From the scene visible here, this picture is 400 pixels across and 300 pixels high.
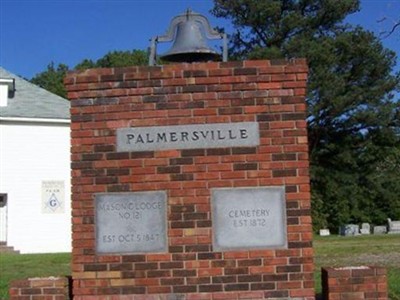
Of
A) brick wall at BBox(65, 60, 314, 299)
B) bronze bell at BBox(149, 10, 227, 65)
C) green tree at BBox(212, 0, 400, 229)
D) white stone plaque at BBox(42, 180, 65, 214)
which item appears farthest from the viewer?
green tree at BBox(212, 0, 400, 229)

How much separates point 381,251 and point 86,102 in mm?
13975

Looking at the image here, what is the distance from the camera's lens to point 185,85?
6914 mm

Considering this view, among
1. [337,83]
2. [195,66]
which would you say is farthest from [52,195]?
[195,66]

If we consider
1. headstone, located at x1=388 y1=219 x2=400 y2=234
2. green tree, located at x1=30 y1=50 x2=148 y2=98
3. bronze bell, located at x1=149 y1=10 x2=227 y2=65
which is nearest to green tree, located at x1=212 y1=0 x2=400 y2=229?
headstone, located at x1=388 y1=219 x2=400 y2=234

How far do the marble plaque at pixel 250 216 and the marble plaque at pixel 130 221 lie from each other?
1.65 ft

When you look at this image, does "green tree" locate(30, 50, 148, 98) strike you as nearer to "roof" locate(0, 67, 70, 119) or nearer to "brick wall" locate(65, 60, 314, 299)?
"roof" locate(0, 67, 70, 119)

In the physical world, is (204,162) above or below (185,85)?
below

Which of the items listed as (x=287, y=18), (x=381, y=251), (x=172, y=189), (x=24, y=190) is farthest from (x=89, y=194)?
(x=287, y=18)

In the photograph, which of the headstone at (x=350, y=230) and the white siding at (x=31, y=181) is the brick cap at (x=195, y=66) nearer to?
the white siding at (x=31, y=181)

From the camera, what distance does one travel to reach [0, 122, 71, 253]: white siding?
2822 cm

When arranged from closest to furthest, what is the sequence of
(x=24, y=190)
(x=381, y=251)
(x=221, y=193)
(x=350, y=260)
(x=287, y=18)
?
(x=221, y=193), (x=350, y=260), (x=381, y=251), (x=24, y=190), (x=287, y=18)

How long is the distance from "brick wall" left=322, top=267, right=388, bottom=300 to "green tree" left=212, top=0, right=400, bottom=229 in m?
34.8

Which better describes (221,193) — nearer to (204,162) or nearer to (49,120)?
(204,162)

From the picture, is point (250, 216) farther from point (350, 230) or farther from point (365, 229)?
point (365, 229)
